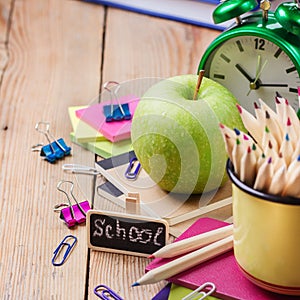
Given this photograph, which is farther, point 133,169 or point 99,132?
point 99,132

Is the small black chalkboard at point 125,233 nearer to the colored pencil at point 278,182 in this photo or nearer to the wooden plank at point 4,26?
the colored pencil at point 278,182

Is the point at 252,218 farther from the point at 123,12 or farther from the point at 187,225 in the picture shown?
the point at 123,12

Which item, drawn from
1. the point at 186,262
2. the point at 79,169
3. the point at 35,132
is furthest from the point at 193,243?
the point at 35,132

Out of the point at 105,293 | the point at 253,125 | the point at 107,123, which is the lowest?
the point at 105,293

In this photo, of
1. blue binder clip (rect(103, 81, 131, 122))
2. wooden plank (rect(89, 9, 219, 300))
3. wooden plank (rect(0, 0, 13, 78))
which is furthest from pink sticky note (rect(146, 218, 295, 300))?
wooden plank (rect(0, 0, 13, 78))

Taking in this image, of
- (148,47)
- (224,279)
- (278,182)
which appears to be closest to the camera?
(278,182)

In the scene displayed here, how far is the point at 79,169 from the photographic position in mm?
1116

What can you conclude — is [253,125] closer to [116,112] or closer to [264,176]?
[264,176]

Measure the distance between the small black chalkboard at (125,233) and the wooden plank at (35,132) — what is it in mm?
32

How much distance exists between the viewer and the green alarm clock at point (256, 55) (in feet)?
3.43

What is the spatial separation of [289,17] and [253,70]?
0.12 meters

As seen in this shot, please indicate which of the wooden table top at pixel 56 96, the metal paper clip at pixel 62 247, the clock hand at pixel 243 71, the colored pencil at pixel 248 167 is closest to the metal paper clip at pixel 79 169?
the wooden table top at pixel 56 96

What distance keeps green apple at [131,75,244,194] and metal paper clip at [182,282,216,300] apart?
0.19 metres

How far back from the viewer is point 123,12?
1.60 metres
